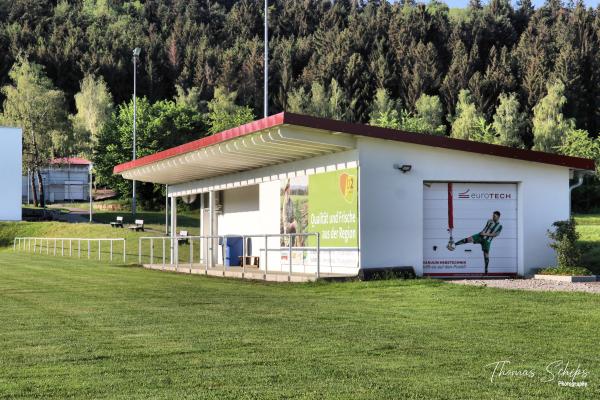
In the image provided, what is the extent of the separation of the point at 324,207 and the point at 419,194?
241 centimetres

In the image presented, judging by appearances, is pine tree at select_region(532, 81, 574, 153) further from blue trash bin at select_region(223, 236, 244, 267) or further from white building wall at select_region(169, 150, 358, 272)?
blue trash bin at select_region(223, 236, 244, 267)

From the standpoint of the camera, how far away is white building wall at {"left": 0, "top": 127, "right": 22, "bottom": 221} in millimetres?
62250

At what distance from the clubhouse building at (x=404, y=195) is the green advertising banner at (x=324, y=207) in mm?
25

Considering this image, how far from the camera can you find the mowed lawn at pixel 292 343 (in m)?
6.66

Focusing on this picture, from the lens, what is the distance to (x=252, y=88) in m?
111

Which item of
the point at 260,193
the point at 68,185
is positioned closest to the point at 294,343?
the point at 260,193

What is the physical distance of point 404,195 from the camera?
1933 centimetres

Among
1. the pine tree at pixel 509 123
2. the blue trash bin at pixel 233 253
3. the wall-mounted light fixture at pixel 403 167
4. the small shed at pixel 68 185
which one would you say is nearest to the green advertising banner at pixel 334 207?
the wall-mounted light fixture at pixel 403 167

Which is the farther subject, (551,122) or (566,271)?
(551,122)

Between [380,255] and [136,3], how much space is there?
17521 centimetres

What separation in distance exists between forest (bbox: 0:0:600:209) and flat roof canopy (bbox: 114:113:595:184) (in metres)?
45.4

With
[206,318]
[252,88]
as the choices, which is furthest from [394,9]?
[206,318]

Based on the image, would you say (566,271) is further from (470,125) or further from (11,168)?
(470,125)

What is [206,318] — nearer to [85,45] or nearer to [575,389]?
[575,389]
